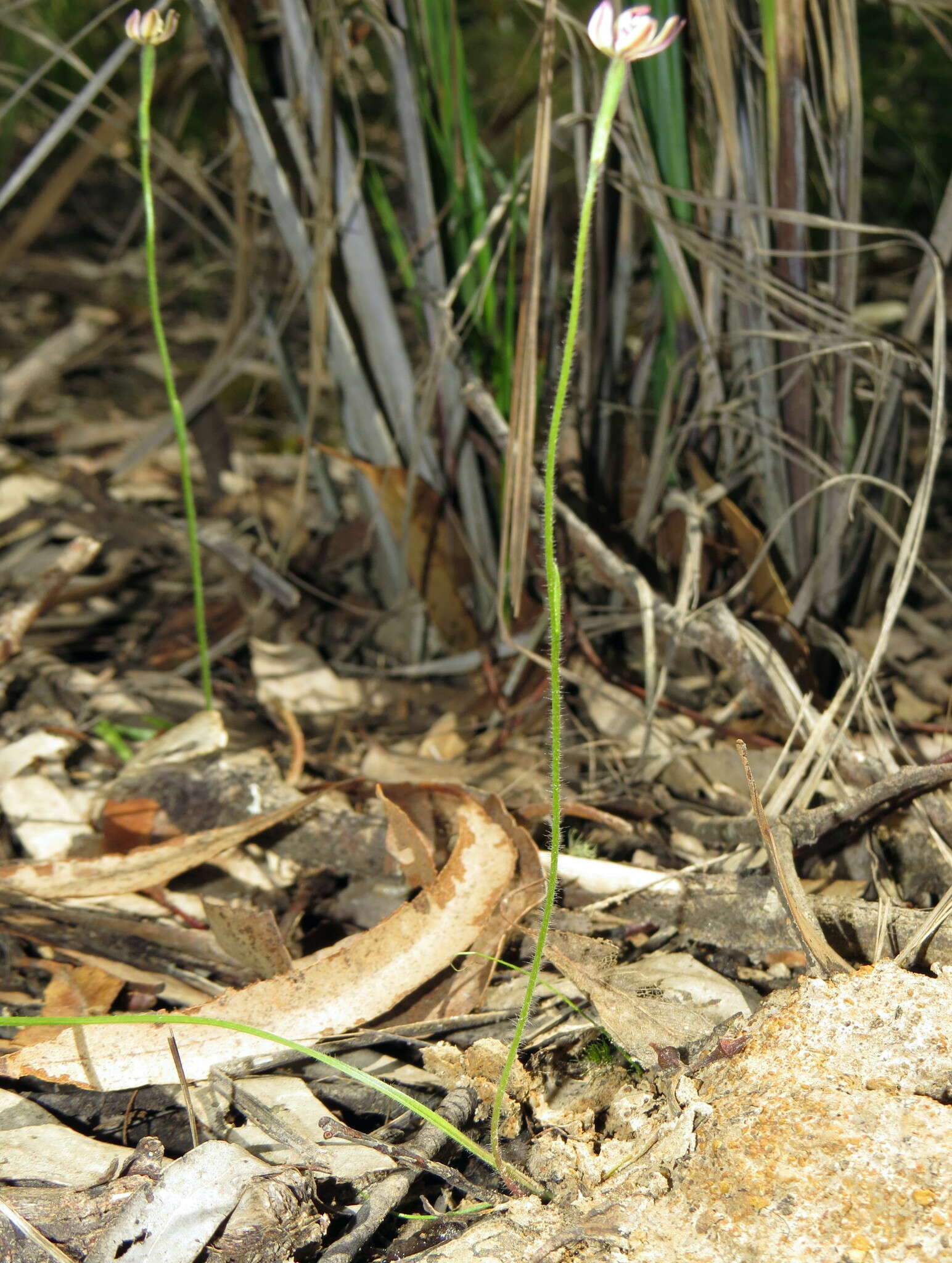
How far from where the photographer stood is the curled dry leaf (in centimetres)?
93

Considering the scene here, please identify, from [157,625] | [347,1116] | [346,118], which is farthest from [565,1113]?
[346,118]

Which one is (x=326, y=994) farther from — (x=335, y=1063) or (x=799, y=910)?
(x=799, y=910)

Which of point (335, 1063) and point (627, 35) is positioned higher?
point (627, 35)

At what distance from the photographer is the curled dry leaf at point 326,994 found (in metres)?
0.93

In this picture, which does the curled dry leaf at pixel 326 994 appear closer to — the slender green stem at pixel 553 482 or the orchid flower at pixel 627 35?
the slender green stem at pixel 553 482

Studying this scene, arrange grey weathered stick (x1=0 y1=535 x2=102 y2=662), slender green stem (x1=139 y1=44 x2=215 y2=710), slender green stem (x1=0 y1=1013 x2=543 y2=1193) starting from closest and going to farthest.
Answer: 1. slender green stem (x1=0 y1=1013 x2=543 y2=1193)
2. slender green stem (x1=139 y1=44 x2=215 y2=710)
3. grey weathered stick (x1=0 y1=535 x2=102 y2=662)

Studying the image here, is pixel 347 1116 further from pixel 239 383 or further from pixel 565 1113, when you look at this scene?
pixel 239 383

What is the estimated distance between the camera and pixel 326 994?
0.99m

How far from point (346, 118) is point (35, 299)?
165 centimetres

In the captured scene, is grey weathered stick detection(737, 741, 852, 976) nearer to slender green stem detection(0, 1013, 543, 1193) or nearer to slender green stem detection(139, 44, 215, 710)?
slender green stem detection(0, 1013, 543, 1193)

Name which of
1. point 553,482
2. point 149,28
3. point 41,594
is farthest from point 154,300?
point 553,482

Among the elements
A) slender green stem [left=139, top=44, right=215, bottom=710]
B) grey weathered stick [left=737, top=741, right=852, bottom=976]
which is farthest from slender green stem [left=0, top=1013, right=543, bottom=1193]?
slender green stem [left=139, top=44, right=215, bottom=710]

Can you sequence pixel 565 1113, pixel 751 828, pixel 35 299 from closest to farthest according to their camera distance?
1. pixel 565 1113
2. pixel 751 828
3. pixel 35 299

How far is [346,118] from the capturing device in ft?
4.67
